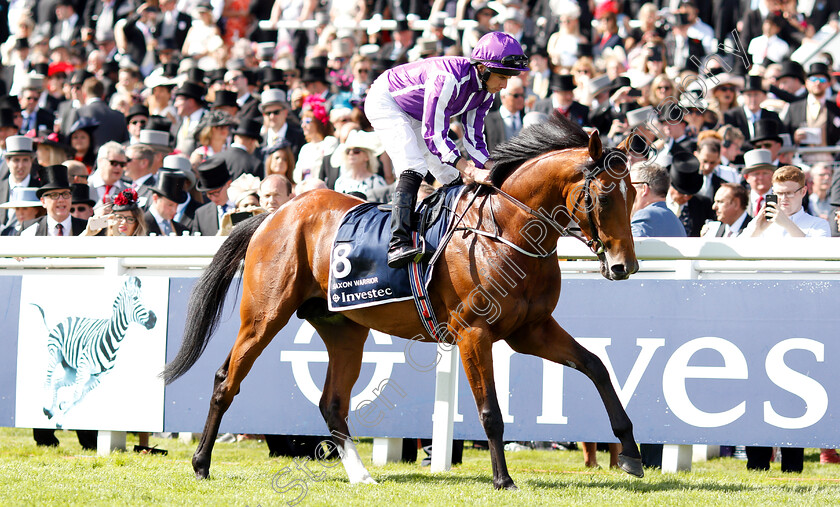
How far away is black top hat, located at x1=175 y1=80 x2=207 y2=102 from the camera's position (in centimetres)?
1270

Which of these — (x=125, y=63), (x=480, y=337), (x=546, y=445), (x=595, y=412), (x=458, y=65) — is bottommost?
(x=546, y=445)

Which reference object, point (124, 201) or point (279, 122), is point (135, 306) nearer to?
A: point (124, 201)

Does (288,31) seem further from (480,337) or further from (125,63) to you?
(480,337)

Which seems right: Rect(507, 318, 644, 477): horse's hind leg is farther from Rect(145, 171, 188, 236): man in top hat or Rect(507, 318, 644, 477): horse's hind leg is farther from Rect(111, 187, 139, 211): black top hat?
Rect(145, 171, 188, 236): man in top hat

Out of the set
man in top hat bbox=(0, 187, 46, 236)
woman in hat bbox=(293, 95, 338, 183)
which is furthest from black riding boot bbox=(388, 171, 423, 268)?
man in top hat bbox=(0, 187, 46, 236)

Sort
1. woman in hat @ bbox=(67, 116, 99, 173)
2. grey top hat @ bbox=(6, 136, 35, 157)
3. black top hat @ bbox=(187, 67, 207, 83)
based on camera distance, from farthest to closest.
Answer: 1. black top hat @ bbox=(187, 67, 207, 83)
2. woman in hat @ bbox=(67, 116, 99, 173)
3. grey top hat @ bbox=(6, 136, 35, 157)

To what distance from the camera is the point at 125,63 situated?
50.3 ft

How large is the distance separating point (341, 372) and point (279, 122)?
5967 mm

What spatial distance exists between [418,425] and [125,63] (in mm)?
10068

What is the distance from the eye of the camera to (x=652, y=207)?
24.4ft

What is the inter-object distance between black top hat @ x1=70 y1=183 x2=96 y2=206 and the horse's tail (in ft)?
12.0

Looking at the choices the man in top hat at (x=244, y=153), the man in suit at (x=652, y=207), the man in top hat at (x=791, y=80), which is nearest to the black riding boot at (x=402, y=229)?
the man in suit at (x=652, y=207)

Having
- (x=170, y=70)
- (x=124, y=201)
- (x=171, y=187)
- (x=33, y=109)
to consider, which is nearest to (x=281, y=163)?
(x=171, y=187)

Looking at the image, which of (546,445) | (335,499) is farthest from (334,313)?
(546,445)
